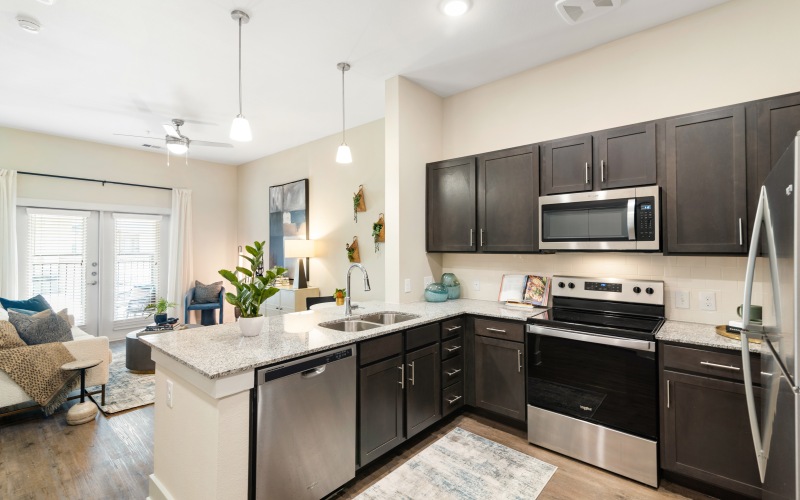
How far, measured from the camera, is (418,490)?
2.21m

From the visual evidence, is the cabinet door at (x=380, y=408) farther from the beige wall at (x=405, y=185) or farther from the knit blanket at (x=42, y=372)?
the knit blanket at (x=42, y=372)

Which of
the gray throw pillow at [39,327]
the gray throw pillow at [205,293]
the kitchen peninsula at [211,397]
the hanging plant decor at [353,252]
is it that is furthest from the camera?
the gray throw pillow at [205,293]

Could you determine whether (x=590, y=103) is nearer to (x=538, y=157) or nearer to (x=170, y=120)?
(x=538, y=157)

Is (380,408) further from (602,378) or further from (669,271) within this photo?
(669,271)

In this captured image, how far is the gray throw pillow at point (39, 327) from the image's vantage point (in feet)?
10.3

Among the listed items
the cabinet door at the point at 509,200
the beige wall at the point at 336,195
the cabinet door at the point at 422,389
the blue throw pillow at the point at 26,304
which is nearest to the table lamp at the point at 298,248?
the beige wall at the point at 336,195

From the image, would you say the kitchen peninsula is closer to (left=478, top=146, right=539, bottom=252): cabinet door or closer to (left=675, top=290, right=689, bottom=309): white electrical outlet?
(left=478, top=146, right=539, bottom=252): cabinet door

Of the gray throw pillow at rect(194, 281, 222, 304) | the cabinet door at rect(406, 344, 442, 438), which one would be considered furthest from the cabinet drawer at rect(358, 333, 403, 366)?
the gray throw pillow at rect(194, 281, 222, 304)

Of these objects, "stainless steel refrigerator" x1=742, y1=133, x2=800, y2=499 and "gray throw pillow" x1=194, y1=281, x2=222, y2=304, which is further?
"gray throw pillow" x1=194, y1=281, x2=222, y2=304

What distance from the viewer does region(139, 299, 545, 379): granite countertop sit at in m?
1.73

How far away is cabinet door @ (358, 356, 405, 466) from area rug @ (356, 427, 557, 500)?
0.63 feet

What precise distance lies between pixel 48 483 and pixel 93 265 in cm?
431

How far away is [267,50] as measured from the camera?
9.77ft

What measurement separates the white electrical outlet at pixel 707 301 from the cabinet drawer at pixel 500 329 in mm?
1176
